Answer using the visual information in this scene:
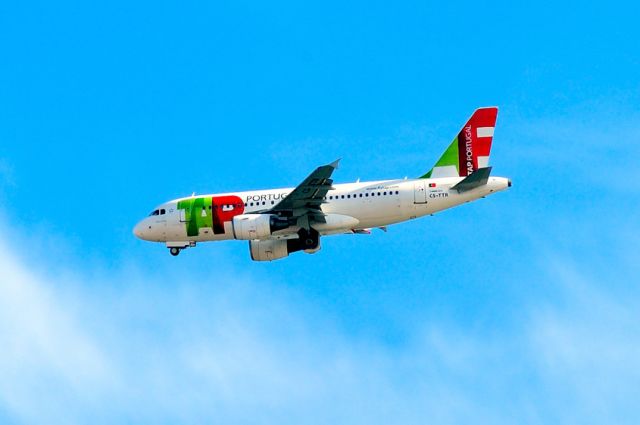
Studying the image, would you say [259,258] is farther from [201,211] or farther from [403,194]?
[403,194]

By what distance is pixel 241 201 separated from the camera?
70.3 m

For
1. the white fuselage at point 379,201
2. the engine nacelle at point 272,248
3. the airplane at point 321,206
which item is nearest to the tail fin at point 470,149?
the airplane at point 321,206

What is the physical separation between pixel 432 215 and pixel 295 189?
8.08 m

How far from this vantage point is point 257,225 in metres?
66.9

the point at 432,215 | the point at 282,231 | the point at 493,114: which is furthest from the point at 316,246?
the point at 493,114

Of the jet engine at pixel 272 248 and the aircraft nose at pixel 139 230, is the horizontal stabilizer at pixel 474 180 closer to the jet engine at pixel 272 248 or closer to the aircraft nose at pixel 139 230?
the jet engine at pixel 272 248

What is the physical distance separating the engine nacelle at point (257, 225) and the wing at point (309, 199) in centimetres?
54

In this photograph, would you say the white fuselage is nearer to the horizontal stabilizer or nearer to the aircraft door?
the aircraft door

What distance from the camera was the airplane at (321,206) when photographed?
219 feet

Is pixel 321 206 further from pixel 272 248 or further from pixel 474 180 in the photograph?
pixel 474 180

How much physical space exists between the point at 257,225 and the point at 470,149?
1307 centimetres

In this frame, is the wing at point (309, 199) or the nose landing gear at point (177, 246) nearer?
the wing at point (309, 199)

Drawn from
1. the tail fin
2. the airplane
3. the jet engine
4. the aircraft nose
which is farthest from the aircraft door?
the aircraft nose

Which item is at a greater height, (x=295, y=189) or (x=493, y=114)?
(x=493, y=114)
